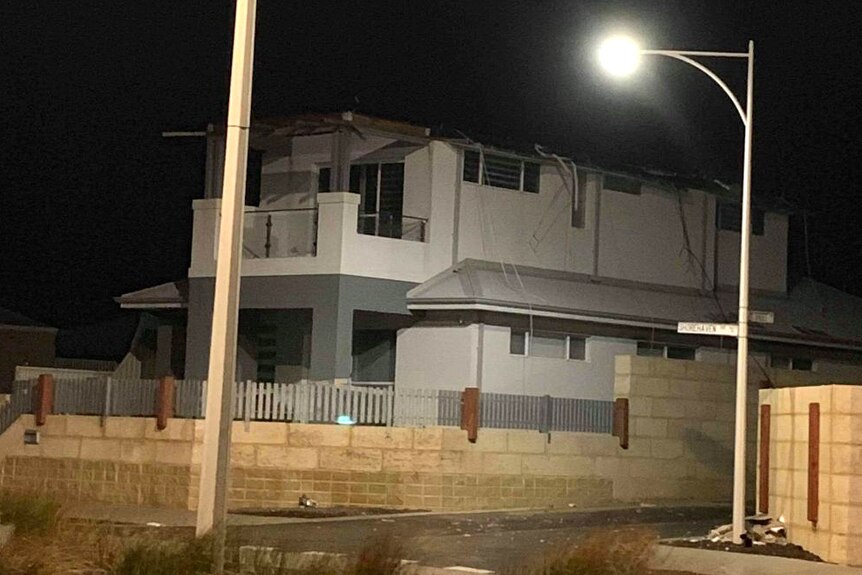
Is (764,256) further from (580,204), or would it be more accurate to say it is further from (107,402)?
(107,402)

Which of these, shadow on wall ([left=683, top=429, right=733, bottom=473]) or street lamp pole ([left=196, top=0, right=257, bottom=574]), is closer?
street lamp pole ([left=196, top=0, right=257, bottom=574])

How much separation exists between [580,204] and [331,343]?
24.4 ft

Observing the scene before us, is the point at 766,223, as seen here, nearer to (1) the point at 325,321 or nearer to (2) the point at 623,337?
(2) the point at 623,337

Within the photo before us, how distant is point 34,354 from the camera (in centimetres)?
4753

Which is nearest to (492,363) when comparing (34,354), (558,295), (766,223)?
(558,295)

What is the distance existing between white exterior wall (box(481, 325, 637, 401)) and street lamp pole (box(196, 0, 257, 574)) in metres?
17.4

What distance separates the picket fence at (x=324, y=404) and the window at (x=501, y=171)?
238 inches

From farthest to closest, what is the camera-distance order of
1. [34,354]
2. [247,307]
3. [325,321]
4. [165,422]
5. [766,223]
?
[34,354] < [766,223] < [247,307] < [325,321] < [165,422]

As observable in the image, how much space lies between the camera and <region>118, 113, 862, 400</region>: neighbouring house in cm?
3083

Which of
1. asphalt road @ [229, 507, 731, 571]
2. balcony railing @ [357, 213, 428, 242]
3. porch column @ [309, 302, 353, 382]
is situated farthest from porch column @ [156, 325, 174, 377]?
asphalt road @ [229, 507, 731, 571]

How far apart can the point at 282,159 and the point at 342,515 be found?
1105 cm

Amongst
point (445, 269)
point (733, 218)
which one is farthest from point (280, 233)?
point (733, 218)

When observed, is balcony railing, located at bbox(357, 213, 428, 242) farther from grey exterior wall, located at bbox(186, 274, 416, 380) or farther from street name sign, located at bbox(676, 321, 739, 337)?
street name sign, located at bbox(676, 321, 739, 337)

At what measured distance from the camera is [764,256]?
3862cm
